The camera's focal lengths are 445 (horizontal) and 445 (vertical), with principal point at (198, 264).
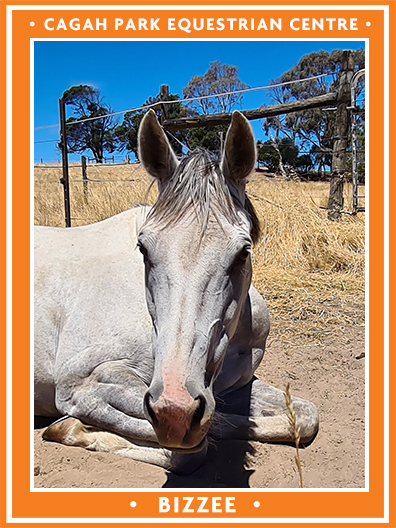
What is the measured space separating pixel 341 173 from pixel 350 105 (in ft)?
3.40

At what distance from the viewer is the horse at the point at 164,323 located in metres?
1.63

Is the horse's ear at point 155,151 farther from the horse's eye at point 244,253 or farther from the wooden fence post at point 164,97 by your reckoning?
the wooden fence post at point 164,97

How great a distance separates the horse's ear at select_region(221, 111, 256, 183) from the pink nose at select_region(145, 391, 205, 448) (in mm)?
1079

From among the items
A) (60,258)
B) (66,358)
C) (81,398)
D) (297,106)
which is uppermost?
(297,106)

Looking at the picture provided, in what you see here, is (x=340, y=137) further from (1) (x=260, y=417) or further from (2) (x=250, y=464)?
(2) (x=250, y=464)

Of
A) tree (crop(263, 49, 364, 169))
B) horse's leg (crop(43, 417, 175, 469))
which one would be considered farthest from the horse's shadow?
tree (crop(263, 49, 364, 169))

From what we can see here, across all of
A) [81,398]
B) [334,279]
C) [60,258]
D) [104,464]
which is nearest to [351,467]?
[104,464]

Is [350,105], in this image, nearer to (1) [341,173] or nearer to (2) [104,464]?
(1) [341,173]

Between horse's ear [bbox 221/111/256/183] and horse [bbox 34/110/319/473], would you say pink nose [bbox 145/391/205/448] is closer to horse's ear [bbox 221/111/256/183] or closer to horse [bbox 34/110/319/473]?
horse [bbox 34/110/319/473]

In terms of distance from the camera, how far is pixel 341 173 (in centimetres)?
719

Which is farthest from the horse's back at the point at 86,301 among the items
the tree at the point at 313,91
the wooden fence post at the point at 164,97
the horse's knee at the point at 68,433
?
the tree at the point at 313,91
